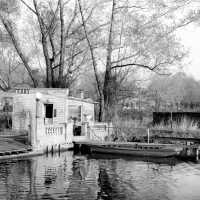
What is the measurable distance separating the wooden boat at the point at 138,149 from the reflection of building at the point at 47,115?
2.56 m

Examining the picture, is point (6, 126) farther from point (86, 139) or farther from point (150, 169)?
point (150, 169)

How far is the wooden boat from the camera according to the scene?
83.5 feet

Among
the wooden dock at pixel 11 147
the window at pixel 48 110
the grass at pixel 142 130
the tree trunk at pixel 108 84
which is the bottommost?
the wooden dock at pixel 11 147

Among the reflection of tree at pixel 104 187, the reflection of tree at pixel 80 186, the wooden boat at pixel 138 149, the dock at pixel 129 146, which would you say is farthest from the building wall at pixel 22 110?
the reflection of tree at pixel 104 187

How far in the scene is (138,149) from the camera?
85.5 feet

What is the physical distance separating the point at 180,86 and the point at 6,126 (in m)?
74.4

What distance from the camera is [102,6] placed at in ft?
129

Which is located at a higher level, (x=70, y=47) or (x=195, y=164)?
(x=70, y=47)

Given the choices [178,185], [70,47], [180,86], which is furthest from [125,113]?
[180,86]

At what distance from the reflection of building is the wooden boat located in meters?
2.56

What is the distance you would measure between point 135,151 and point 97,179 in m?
9.39

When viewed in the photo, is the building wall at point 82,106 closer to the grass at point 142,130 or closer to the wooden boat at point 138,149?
the grass at point 142,130

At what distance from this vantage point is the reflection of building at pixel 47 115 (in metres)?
24.5

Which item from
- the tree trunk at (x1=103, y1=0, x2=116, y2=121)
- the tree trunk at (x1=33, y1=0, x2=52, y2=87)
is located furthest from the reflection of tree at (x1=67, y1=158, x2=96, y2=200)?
the tree trunk at (x1=33, y1=0, x2=52, y2=87)
